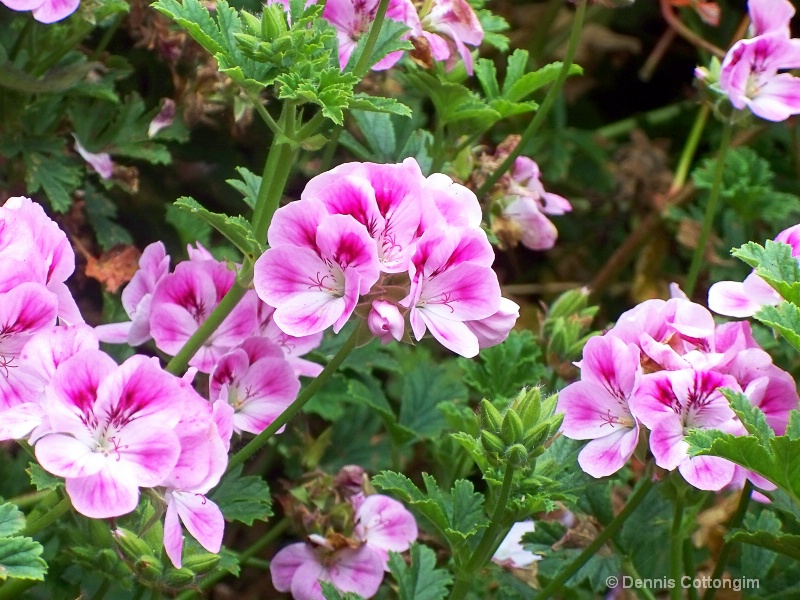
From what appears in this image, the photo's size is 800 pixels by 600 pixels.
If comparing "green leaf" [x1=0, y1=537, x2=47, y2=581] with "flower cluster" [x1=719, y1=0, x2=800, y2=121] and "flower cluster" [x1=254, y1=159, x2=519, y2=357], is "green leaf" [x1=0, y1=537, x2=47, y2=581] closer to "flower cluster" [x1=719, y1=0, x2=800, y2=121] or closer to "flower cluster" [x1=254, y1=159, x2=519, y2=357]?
"flower cluster" [x1=254, y1=159, x2=519, y2=357]

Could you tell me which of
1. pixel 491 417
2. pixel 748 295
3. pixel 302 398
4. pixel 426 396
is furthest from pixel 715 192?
pixel 302 398

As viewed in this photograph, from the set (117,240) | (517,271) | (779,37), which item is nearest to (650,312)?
(779,37)

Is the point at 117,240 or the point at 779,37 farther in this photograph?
the point at 117,240

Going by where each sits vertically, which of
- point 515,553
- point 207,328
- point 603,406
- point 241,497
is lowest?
point 515,553

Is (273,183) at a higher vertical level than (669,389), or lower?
higher

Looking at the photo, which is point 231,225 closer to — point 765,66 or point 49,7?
point 49,7

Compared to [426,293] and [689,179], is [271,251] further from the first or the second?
[689,179]

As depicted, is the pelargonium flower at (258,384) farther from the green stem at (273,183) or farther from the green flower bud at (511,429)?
the green flower bud at (511,429)
